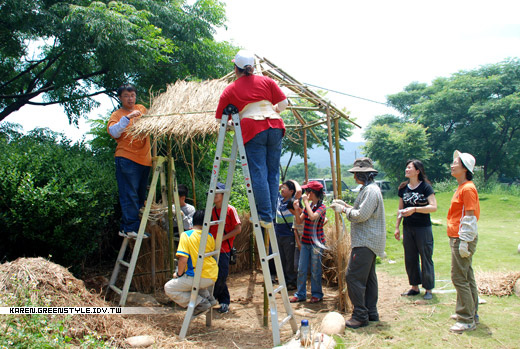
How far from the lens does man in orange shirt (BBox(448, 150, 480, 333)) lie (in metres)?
4.15

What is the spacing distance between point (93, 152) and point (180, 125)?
104 inches

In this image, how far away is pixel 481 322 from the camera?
440 centimetres

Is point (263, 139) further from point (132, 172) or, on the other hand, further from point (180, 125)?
point (132, 172)

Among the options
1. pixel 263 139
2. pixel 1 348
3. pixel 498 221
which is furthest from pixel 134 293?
pixel 498 221

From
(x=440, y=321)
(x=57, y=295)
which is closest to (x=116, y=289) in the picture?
(x=57, y=295)

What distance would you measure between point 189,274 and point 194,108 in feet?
6.69

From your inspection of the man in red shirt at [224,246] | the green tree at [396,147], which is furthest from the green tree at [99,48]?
the green tree at [396,147]

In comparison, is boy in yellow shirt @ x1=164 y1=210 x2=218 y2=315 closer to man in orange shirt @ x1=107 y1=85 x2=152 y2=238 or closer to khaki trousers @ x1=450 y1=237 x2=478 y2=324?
man in orange shirt @ x1=107 y1=85 x2=152 y2=238

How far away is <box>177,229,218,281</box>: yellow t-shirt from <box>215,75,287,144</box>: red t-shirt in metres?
1.19

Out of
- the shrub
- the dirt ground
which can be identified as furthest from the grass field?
the shrub

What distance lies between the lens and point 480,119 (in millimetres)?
29453

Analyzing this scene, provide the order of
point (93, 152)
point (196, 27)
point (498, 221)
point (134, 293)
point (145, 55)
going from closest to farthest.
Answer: point (134, 293), point (93, 152), point (145, 55), point (196, 27), point (498, 221)

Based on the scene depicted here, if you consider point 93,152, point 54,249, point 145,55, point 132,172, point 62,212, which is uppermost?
point 145,55

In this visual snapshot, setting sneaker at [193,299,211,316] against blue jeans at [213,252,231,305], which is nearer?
sneaker at [193,299,211,316]
